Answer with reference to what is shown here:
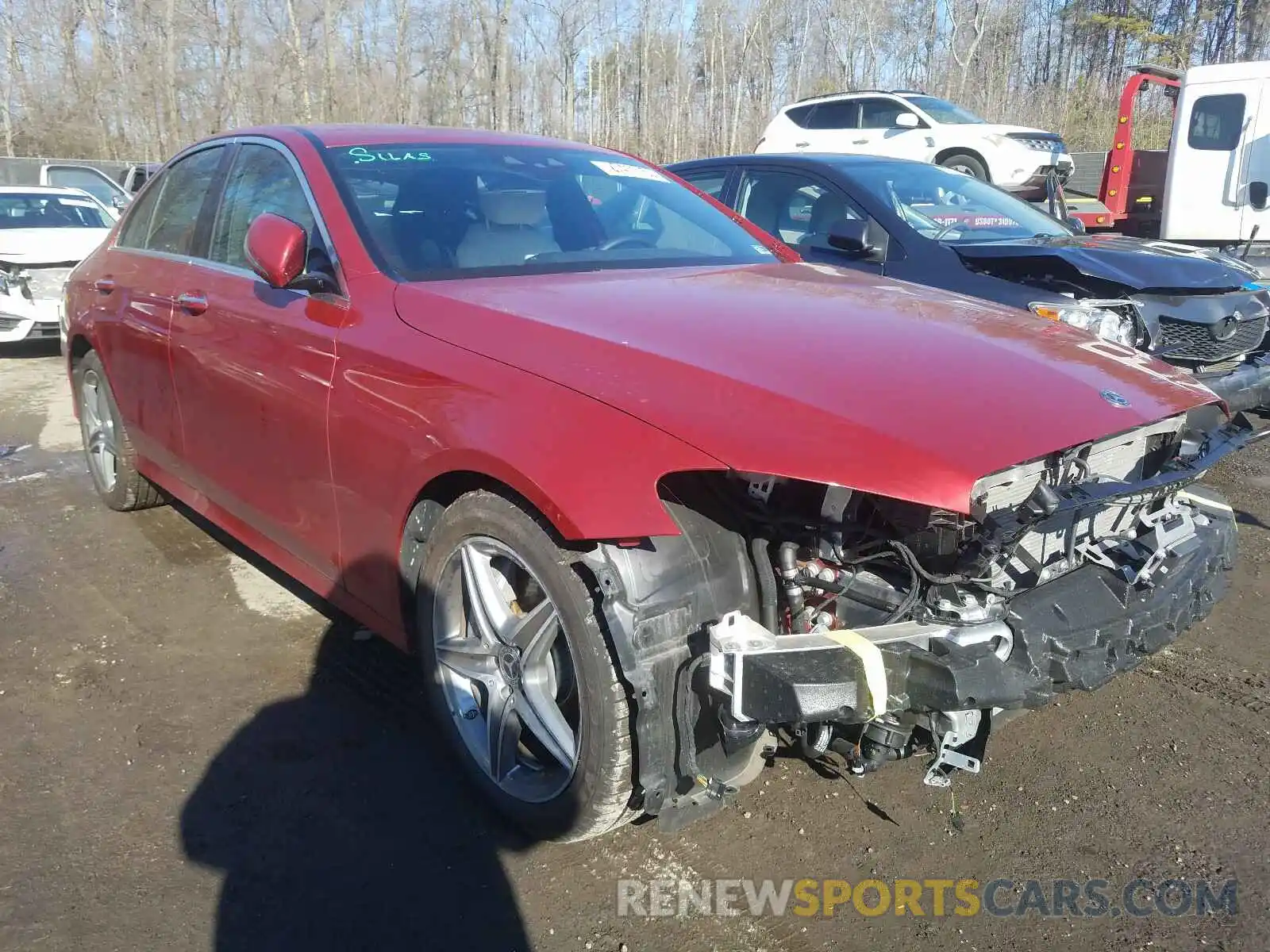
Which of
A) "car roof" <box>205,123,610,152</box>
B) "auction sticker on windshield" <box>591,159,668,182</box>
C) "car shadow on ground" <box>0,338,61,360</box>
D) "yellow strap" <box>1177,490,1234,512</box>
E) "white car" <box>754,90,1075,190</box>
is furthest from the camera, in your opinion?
"white car" <box>754,90,1075,190</box>

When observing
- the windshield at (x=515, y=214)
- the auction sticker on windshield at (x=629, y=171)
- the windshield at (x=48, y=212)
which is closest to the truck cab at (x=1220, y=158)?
the auction sticker on windshield at (x=629, y=171)

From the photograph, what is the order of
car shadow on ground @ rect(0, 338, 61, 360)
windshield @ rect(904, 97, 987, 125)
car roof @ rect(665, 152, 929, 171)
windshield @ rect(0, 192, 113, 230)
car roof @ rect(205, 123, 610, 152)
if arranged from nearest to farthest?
car roof @ rect(205, 123, 610, 152) < car roof @ rect(665, 152, 929, 171) < car shadow on ground @ rect(0, 338, 61, 360) < windshield @ rect(0, 192, 113, 230) < windshield @ rect(904, 97, 987, 125)

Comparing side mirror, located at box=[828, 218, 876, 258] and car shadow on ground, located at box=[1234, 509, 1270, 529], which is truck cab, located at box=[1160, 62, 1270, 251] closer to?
car shadow on ground, located at box=[1234, 509, 1270, 529]

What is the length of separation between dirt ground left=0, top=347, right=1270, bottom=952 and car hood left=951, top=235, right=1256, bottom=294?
2.04 metres

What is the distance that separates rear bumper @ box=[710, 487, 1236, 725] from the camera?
78.2 inches

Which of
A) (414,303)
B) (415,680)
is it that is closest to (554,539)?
(414,303)

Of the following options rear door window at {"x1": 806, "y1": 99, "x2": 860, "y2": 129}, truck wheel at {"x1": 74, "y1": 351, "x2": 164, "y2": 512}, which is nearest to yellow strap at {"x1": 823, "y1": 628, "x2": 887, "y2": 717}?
truck wheel at {"x1": 74, "y1": 351, "x2": 164, "y2": 512}

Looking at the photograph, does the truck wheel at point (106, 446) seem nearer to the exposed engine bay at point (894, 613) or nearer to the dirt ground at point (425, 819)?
the dirt ground at point (425, 819)

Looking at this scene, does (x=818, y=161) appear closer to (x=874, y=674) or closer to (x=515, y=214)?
(x=515, y=214)

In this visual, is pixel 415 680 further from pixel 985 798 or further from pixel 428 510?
pixel 985 798

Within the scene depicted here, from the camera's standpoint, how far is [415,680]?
342 cm

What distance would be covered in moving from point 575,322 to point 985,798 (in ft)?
5.60

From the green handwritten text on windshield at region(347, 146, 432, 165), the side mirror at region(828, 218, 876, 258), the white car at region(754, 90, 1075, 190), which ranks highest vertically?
the white car at region(754, 90, 1075, 190)

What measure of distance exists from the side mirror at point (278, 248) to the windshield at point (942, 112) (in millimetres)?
13843
